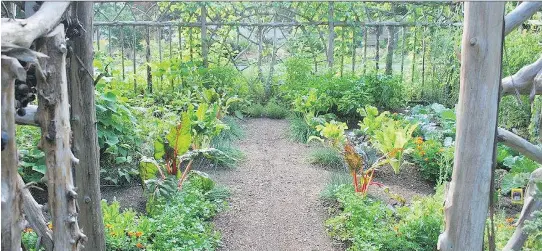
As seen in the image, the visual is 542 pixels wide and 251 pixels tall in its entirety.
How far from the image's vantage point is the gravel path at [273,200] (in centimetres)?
474

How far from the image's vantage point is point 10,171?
5.56 ft

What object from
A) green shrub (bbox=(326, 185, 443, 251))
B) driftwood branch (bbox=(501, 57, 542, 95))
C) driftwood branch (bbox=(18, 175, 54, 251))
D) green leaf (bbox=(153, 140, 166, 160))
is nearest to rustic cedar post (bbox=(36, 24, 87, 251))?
driftwood branch (bbox=(18, 175, 54, 251))

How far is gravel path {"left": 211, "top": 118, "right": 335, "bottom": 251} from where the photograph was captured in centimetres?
474

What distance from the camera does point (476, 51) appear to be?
7.97ft

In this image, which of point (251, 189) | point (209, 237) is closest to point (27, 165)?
point (209, 237)

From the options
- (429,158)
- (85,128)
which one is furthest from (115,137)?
(429,158)

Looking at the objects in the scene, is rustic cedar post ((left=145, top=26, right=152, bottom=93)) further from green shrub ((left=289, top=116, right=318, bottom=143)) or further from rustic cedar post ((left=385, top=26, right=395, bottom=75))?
rustic cedar post ((left=385, top=26, right=395, bottom=75))

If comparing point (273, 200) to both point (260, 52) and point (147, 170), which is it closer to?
point (147, 170)

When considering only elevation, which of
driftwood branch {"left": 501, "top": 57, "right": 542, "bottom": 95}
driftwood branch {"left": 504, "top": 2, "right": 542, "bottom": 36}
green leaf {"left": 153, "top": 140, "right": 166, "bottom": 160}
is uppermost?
driftwood branch {"left": 504, "top": 2, "right": 542, "bottom": 36}

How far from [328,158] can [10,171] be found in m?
4.95

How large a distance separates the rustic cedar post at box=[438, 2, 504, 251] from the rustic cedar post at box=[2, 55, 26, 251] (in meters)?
1.71

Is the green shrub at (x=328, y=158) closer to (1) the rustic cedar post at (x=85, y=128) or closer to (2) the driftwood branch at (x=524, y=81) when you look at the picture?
(1) the rustic cedar post at (x=85, y=128)

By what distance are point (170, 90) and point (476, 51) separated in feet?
21.4

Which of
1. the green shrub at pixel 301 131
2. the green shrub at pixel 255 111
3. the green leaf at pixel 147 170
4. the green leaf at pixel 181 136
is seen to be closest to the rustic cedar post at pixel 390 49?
the green shrub at pixel 255 111
